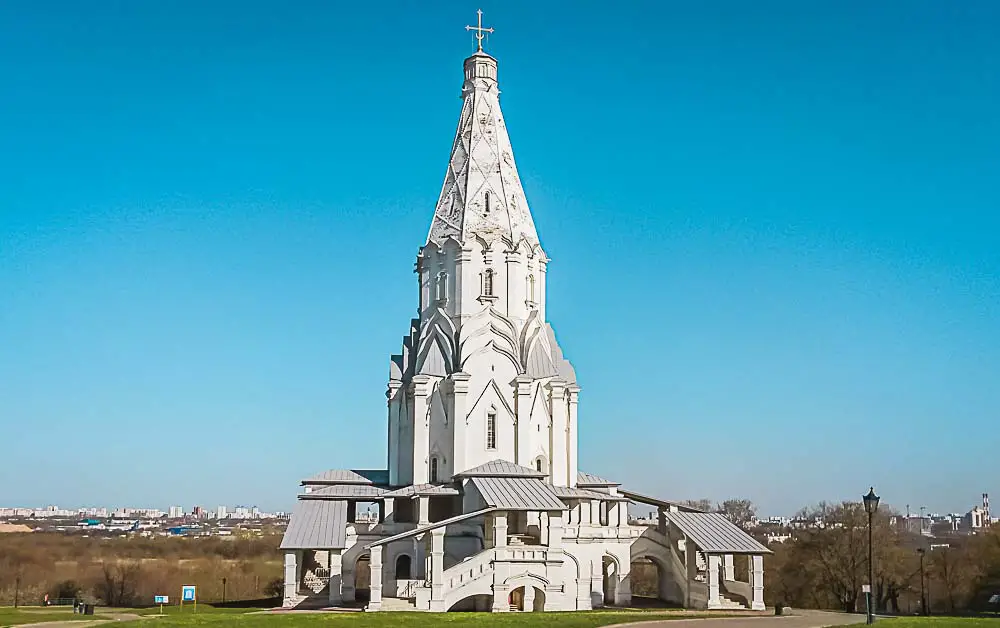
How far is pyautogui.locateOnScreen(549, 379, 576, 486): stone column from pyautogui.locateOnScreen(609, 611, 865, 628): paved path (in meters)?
11.2

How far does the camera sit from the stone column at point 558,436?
41.2 meters

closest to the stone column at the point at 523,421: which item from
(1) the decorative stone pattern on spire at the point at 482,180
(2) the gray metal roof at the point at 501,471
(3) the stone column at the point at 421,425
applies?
(2) the gray metal roof at the point at 501,471

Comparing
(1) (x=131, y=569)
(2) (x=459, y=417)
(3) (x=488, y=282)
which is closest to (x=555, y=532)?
(2) (x=459, y=417)

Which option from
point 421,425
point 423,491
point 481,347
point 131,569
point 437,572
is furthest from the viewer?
point 131,569

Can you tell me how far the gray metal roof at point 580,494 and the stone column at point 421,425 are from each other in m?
5.09

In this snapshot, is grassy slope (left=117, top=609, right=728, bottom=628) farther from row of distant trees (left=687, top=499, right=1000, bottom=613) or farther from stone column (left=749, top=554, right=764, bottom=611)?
row of distant trees (left=687, top=499, right=1000, bottom=613)

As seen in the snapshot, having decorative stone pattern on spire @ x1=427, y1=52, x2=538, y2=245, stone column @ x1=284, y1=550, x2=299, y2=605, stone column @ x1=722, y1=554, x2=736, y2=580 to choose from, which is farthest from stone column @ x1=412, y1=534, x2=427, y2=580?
decorative stone pattern on spire @ x1=427, y1=52, x2=538, y2=245

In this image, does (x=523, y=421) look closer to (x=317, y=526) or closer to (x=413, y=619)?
(x=317, y=526)

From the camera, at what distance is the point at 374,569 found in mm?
33219

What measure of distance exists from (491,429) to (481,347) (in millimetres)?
3205

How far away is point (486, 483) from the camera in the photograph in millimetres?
36625

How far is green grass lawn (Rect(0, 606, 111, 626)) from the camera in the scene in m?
30.5

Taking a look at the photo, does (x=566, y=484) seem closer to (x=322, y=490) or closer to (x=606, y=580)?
(x=606, y=580)

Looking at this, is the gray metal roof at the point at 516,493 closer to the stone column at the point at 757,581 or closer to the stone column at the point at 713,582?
the stone column at the point at 713,582
